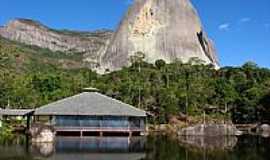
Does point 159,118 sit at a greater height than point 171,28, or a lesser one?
lesser

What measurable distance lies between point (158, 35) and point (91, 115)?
6676cm

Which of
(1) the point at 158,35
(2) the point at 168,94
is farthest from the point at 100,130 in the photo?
(1) the point at 158,35

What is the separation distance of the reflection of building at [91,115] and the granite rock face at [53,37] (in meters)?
114

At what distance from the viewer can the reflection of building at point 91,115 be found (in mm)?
41188

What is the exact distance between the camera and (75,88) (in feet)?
205

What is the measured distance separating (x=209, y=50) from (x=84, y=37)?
68.1 m

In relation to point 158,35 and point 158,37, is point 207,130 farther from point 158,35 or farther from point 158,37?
point 158,35

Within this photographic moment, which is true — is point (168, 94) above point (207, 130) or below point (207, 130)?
above

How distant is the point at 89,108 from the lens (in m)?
41.8

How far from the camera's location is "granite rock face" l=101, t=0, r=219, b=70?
103 m

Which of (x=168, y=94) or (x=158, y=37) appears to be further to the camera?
(x=158, y=37)

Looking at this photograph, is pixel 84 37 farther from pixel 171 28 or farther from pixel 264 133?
pixel 264 133

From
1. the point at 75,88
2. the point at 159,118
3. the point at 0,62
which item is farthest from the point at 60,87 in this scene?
the point at 159,118

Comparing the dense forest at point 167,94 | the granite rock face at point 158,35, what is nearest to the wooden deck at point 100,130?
the dense forest at point 167,94
